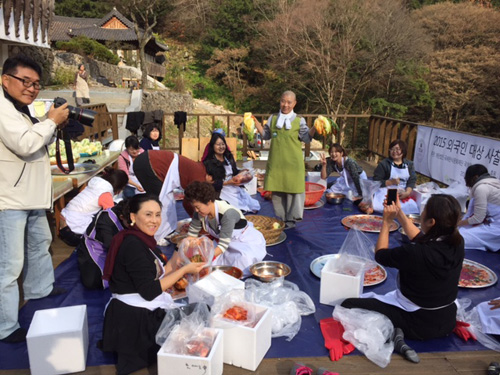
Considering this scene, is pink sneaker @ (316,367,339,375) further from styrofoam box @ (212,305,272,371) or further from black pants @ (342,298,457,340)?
black pants @ (342,298,457,340)

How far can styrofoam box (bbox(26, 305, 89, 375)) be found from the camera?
6.95ft

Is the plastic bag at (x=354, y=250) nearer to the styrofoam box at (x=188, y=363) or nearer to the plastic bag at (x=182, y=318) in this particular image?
the plastic bag at (x=182, y=318)

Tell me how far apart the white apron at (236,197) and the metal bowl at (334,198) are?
99 cm

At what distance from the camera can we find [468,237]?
384 cm

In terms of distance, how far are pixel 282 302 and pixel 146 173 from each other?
1.96 m

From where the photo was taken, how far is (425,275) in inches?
90.4

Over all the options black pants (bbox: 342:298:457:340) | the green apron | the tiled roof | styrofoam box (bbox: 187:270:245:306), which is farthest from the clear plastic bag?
the tiled roof

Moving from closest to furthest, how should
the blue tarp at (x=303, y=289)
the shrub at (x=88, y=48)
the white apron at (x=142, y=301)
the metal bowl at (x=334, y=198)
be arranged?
the white apron at (x=142, y=301) < the blue tarp at (x=303, y=289) < the metal bowl at (x=334, y=198) < the shrub at (x=88, y=48)

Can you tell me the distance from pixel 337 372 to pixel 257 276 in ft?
3.45

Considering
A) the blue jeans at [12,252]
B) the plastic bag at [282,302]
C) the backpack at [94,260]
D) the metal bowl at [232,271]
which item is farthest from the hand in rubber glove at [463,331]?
the blue jeans at [12,252]

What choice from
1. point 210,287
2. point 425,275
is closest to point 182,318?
point 210,287

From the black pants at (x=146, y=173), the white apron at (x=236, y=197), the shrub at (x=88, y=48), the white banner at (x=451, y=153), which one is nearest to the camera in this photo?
the black pants at (x=146, y=173)

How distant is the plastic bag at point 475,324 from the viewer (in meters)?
2.41

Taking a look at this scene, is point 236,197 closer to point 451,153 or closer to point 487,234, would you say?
point 487,234
